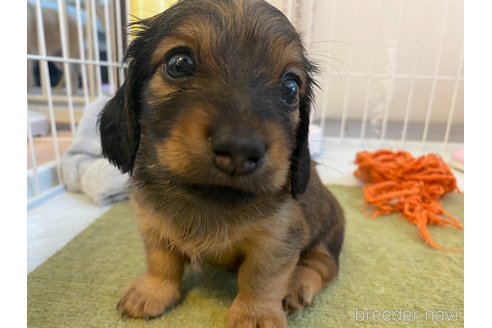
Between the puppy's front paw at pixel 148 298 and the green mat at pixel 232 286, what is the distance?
3cm

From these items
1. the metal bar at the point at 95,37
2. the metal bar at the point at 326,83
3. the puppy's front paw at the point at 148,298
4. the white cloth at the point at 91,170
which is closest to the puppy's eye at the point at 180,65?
the puppy's front paw at the point at 148,298

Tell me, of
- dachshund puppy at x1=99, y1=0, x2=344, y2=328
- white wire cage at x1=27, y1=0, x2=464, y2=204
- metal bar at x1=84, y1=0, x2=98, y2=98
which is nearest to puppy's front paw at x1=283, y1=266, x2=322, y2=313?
dachshund puppy at x1=99, y1=0, x2=344, y2=328

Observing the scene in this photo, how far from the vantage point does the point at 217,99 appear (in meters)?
0.89

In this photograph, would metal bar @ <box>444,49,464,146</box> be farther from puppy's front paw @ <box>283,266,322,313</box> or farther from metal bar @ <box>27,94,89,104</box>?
metal bar @ <box>27,94,89,104</box>

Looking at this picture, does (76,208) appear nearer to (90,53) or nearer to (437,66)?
(90,53)

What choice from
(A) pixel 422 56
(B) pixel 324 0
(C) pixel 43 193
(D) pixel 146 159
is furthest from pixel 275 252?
(A) pixel 422 56

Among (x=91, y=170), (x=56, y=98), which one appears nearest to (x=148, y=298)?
(x=91, y=170)

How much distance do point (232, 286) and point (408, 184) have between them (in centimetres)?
134

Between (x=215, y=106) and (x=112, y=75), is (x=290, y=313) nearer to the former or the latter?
(x=215, y=106)

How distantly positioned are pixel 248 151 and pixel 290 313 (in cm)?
72

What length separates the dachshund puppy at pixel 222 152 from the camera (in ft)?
2.81

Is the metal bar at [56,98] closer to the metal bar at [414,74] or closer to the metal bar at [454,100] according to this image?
the metal bar at [414,74]

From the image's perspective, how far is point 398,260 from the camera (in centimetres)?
166

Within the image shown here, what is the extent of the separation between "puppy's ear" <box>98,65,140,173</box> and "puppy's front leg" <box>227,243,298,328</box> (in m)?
0.47
